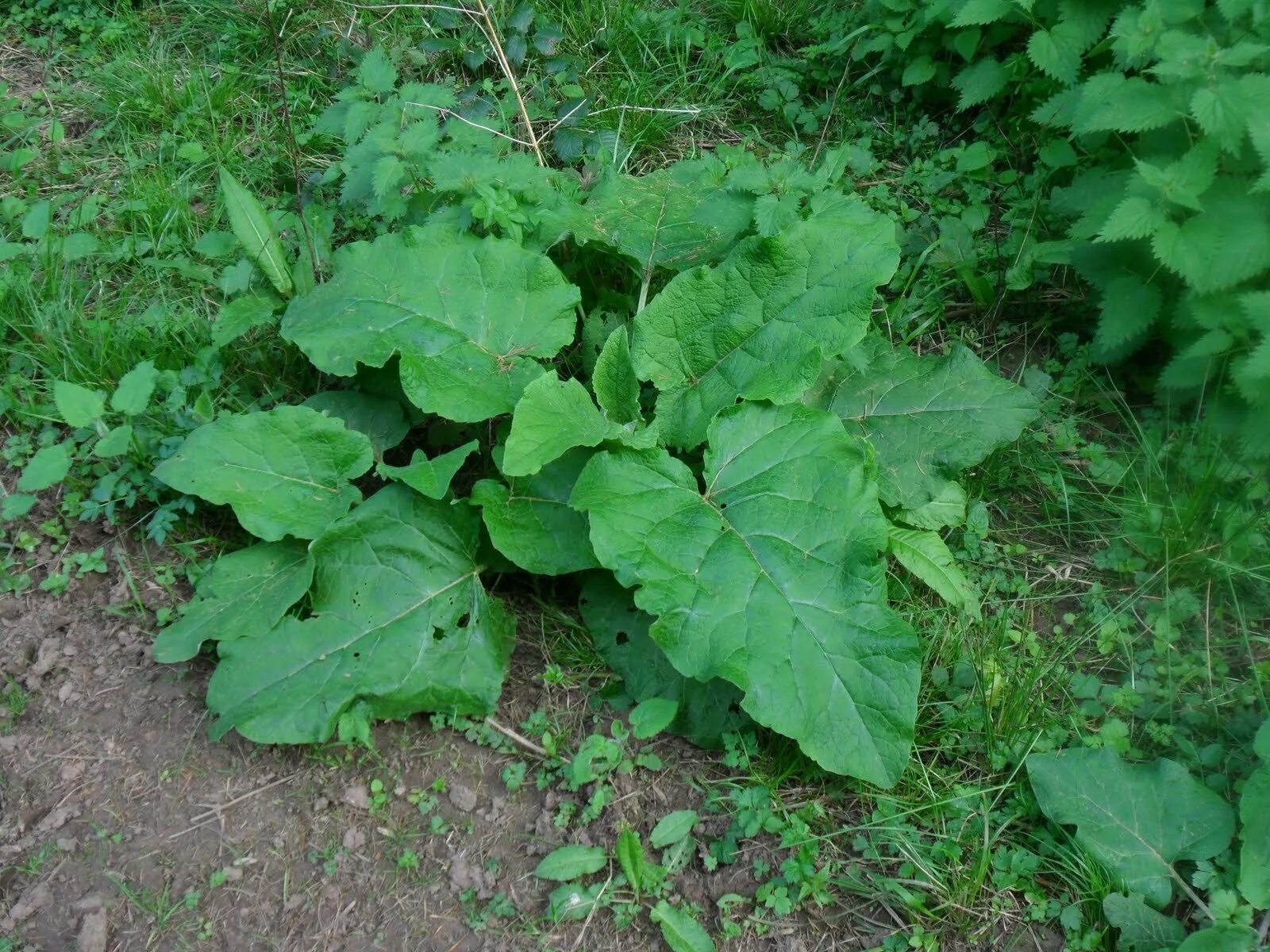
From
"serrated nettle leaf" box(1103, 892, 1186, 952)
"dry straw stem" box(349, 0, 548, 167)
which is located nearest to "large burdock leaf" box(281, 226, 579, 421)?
"dry straw stem" box(349, 0, 548, 167)

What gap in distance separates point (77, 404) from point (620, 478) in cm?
149

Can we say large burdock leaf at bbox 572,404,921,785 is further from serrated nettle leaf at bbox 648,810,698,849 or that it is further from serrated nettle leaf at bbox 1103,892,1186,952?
serrated nettle leaf at bbox 1103,892,1186,952

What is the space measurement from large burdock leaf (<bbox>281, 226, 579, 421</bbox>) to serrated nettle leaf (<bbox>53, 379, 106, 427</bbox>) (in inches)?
21.0

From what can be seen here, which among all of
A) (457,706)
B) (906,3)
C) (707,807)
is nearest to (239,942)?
(457,706)

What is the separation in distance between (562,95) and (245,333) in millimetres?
1617

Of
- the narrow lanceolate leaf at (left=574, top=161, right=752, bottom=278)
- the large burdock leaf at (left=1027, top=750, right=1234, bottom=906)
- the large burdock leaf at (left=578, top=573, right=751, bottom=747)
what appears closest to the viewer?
the large burdock leaf at (left=1027, top=750, right=1234, bottom=906)

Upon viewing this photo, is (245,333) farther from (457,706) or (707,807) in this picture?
(707,807)

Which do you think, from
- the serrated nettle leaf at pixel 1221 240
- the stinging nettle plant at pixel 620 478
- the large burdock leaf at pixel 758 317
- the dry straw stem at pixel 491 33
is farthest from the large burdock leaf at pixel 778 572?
the dry straw stem at pixel 491 33

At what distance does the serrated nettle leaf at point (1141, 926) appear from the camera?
2117mm

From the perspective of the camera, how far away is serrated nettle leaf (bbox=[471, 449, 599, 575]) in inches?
102

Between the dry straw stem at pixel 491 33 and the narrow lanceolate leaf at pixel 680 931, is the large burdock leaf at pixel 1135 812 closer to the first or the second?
the narrow lanceolate leaf at pixel 680 931

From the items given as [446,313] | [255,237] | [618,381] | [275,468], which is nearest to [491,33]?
[255,237]

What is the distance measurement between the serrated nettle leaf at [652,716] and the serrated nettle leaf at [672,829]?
20 cm

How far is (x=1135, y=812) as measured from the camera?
7.48 ft
